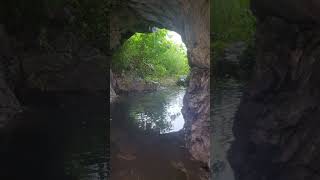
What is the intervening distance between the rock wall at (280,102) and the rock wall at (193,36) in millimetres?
3411

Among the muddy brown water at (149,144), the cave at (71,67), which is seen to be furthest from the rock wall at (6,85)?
the muddy brown water at (149,144)

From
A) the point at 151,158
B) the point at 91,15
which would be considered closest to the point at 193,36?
the point at 151,158

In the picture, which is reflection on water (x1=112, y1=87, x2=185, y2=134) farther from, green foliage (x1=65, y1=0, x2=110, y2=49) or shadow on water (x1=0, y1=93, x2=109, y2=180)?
green foliage (x1=65, y1=0, x2=110, y2=49)

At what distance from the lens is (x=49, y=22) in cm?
1452

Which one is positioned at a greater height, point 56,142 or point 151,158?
point 56,142

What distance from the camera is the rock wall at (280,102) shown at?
5.33 meters

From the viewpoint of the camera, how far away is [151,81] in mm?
25594

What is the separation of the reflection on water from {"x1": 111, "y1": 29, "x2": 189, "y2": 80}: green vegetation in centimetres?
213

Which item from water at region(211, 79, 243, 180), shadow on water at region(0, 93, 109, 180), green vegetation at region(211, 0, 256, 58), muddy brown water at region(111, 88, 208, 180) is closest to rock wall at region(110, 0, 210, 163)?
muddy brown water at region(111, 88, 208, 180)

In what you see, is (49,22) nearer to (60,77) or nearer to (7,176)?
(60,77)

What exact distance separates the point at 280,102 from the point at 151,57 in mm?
20625

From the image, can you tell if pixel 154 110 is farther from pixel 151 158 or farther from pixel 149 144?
pixel 151 158

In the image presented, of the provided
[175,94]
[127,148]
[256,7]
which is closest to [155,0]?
[127,148]

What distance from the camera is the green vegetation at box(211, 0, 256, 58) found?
5.39m
